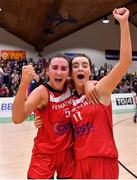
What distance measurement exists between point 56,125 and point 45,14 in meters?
12.4

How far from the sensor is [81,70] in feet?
6.30

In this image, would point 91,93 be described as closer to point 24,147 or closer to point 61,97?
point 61,97

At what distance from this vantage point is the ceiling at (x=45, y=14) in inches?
506

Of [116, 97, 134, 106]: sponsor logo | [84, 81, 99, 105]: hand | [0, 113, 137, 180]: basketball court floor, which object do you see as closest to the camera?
[84, 81, 99, 105]: hand

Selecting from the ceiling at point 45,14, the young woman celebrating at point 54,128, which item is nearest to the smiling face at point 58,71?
the young woman celebrating at point 54,128

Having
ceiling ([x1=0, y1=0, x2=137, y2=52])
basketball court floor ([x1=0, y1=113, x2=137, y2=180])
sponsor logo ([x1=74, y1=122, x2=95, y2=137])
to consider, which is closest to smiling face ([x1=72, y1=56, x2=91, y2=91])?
sponsor logo ([x1=74, y1=122, x2=95, y2=137])

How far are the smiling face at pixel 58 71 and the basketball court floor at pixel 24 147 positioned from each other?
8.28 ft

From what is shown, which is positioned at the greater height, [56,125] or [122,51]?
[122,51]

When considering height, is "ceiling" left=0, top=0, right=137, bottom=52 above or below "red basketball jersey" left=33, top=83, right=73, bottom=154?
above

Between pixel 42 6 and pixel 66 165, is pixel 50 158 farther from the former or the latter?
pixel 42 6

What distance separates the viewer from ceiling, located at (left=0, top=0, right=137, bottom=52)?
1286 centimetres

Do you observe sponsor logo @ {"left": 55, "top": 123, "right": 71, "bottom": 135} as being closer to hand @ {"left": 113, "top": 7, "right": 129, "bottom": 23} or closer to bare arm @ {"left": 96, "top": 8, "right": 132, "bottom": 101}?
bare arm @ {"left": 96, "top": 8, "right": 132, "bottom": 101}

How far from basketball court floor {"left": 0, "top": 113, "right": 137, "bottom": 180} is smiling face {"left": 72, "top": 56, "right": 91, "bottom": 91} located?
8.45 ft

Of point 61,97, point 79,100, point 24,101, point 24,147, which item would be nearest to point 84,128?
point 79,100
